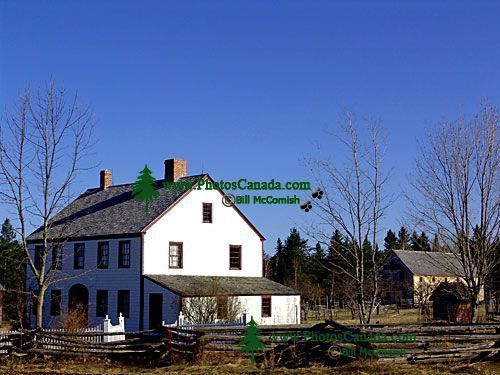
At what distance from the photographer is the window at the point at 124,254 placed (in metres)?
36.1

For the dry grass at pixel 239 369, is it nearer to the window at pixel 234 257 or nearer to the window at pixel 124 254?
the window at pixel 124 254

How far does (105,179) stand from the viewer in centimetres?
4434

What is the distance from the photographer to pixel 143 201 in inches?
1539

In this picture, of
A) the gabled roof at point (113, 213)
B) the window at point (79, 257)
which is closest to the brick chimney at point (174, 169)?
the gabled roof at point (113, 213)

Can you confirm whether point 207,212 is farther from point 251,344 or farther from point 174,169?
point 251,344

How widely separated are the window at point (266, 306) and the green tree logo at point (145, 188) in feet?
Result: 28.2

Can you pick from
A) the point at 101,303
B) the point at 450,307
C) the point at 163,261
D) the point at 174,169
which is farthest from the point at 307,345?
the point at 174,169

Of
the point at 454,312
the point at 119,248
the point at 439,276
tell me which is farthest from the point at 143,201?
the point at 439,276

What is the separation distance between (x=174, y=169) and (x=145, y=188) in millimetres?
2124

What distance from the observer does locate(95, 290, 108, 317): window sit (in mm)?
36594

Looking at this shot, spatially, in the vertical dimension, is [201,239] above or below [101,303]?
above

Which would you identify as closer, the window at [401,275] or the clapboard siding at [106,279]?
the clapboard siding at [106,279]

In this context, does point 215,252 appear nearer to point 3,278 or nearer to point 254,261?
point 254,261

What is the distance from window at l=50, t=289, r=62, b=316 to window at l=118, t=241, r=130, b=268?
5386 millimetres
